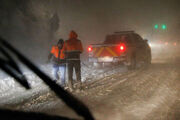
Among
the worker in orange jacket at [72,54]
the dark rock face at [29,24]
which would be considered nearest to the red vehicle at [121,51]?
the worker in orange jacket at [72,54]

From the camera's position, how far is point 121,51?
9.59 m

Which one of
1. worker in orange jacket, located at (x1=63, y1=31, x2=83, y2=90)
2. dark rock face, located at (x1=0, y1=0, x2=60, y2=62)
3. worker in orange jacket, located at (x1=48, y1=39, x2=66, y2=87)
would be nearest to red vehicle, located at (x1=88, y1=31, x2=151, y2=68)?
worker in orange jacket, located at (x1=48, y1=39, x2=66, y2=87)

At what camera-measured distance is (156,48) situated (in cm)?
2900

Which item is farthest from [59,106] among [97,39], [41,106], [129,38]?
[97,39]

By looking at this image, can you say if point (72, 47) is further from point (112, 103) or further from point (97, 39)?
point (97, 39)

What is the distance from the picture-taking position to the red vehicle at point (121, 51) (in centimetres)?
961

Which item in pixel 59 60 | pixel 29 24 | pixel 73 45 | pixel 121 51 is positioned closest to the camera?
pixel 73 45

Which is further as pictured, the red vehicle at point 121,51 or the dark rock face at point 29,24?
the dark rock face at point 29,24

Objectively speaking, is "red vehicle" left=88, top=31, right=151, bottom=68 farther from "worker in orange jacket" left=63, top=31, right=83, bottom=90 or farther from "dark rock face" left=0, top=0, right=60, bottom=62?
"dark rock face" left=0, top=0, right=60, bottom=62

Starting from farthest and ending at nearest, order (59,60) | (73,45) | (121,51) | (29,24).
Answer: (29,24) → (121,51) → (59,60) → (73,45)

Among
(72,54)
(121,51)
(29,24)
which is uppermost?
(29,24)

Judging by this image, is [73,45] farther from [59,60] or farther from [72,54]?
[59,60]

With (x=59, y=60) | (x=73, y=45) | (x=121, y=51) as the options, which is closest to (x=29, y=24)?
(x=121, y=51)

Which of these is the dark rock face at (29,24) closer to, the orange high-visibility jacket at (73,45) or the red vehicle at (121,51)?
the red vehicle at (121,51)
